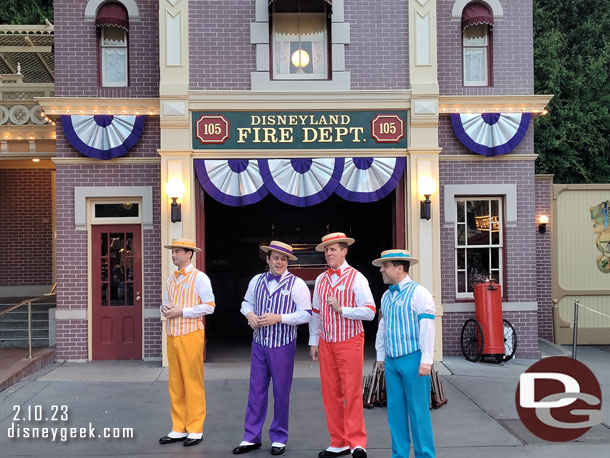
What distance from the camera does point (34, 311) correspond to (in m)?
12.5

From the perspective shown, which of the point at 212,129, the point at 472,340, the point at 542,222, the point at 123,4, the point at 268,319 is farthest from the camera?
the point at 542,222

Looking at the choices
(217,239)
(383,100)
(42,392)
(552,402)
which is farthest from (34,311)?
(552,402)

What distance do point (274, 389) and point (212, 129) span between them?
554 centimetres

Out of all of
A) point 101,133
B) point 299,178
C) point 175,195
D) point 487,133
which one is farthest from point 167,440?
point 487,133

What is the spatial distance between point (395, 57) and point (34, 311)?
839cm

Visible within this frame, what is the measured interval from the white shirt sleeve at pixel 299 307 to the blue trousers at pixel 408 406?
0.95 meters

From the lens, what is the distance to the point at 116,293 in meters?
11.1

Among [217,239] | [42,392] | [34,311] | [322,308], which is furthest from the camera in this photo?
[217,239]

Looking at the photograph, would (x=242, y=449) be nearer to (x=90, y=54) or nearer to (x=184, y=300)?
(x=184, y=300)

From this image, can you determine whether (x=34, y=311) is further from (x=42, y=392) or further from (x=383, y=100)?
(x=383, y=100)

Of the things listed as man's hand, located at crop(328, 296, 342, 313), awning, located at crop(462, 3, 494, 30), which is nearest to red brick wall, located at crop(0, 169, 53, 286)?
awning, located at crop(462, 3, 494, 30)

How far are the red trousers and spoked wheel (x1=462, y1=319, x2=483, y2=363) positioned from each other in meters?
5.04

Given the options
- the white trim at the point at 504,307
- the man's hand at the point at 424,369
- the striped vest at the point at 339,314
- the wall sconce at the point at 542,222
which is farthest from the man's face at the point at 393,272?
the wall sconce at the point at 542,222

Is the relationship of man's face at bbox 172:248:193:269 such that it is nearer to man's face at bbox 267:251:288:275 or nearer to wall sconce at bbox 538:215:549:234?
man's face at bbox 267:251:288:275
